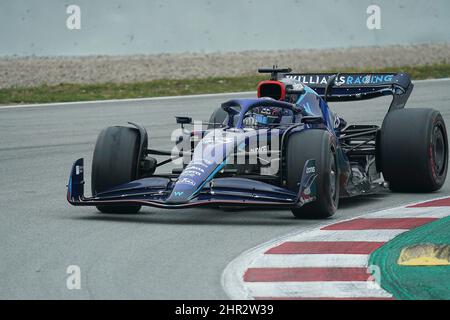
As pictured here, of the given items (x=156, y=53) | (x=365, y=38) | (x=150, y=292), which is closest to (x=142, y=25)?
(x=156, y=53)

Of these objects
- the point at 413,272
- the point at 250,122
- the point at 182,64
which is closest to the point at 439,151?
the point at 250,122

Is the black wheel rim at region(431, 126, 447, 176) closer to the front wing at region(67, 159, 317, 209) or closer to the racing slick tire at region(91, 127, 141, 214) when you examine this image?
the front wing at region(67, 159, 317, 209)

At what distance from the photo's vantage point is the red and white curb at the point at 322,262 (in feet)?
24.5

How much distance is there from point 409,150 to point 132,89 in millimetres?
10259

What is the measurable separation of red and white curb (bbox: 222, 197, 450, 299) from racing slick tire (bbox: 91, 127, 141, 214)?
193 cm

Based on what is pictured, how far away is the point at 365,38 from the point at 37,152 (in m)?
9.65

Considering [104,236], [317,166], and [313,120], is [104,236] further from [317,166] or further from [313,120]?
[313,120]

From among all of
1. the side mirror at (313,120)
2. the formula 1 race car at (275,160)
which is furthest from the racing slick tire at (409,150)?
the side mirror at (313,120)

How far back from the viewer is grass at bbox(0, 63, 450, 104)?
20.5m

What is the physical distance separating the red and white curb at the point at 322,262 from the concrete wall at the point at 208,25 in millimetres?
11649

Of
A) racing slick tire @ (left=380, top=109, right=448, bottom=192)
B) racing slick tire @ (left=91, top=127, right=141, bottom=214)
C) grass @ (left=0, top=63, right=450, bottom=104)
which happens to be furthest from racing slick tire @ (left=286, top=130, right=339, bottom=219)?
grass @ (left=0, top=63, right=450, bottom=104)

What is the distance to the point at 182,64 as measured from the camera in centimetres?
2361
